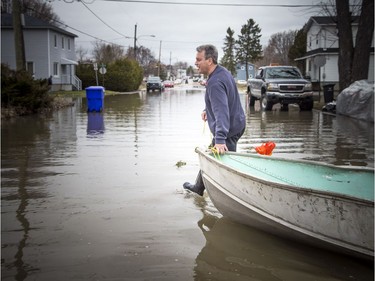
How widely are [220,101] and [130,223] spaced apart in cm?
172

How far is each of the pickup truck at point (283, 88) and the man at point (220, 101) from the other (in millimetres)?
16610

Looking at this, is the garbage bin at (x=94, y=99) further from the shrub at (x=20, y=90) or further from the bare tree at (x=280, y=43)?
the bare tree at (x=280, y=43)

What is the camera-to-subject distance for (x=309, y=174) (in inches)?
204

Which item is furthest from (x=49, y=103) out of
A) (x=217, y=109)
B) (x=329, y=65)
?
(x=329, y=65)

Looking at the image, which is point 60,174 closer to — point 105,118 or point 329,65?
point 105,118

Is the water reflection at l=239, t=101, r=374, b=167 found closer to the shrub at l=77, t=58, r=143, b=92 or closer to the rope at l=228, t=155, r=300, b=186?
the rope at l=228, t=155, r=300, b=186

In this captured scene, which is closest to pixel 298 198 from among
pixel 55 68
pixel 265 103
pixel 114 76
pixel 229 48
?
pixel 265 103

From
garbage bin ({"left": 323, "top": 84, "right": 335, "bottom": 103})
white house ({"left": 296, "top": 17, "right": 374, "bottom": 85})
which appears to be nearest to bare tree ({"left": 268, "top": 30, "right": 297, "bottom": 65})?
white house ({"left": 296, "top": 17, "right": 374, "bottom": 85})

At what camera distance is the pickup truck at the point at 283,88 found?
21.7 meters

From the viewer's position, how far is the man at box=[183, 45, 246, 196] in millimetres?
5109

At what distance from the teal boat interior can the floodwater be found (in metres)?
0.72

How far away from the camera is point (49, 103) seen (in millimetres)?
20938

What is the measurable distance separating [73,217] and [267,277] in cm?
256

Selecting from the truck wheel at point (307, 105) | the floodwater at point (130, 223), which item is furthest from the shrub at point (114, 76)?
the floodwater at point (130, 223)
